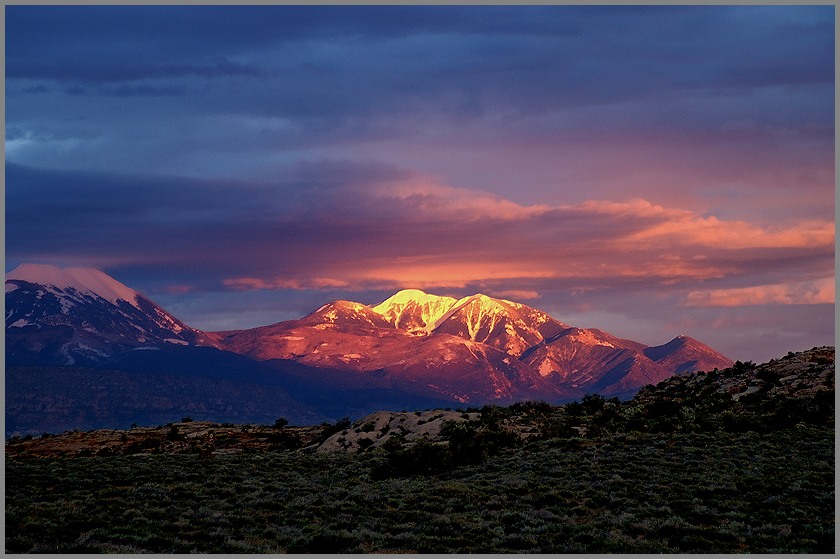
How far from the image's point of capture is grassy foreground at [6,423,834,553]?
90.0 feet

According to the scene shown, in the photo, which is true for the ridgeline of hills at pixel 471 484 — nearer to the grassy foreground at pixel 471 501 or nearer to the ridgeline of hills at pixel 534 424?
the grassy foreground at pixel 471 501

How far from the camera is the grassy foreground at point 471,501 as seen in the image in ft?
90.0

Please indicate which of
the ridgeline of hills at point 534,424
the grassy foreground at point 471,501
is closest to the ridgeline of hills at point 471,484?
the grassy foreground at point 471,501

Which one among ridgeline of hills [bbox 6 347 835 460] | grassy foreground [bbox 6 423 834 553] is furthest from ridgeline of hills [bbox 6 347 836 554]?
ridgeline of hills [bbox 6 347 835 460]

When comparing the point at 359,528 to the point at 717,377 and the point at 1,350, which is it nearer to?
the point at 1,350

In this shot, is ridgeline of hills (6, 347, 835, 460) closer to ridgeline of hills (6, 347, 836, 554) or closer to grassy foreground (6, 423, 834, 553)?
ridgeline of hills (6, 347, 836, 554)

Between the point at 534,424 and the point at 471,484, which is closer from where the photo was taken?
the point at 471,484

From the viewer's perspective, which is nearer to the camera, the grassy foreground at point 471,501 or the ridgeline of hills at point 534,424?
A: the grassy foreground at point 471,501

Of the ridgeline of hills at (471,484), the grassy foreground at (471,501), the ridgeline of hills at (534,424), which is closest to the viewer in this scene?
the grassy foreground at (471,501)

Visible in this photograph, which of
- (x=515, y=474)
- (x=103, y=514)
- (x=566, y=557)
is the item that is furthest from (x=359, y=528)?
(x=515, y=474)

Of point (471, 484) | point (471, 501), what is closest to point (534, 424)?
point (471, 484)

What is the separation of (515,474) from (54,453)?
3455 cm

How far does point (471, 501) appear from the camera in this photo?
3444 centimetres

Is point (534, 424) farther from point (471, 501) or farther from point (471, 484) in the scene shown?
point (471, 501)
